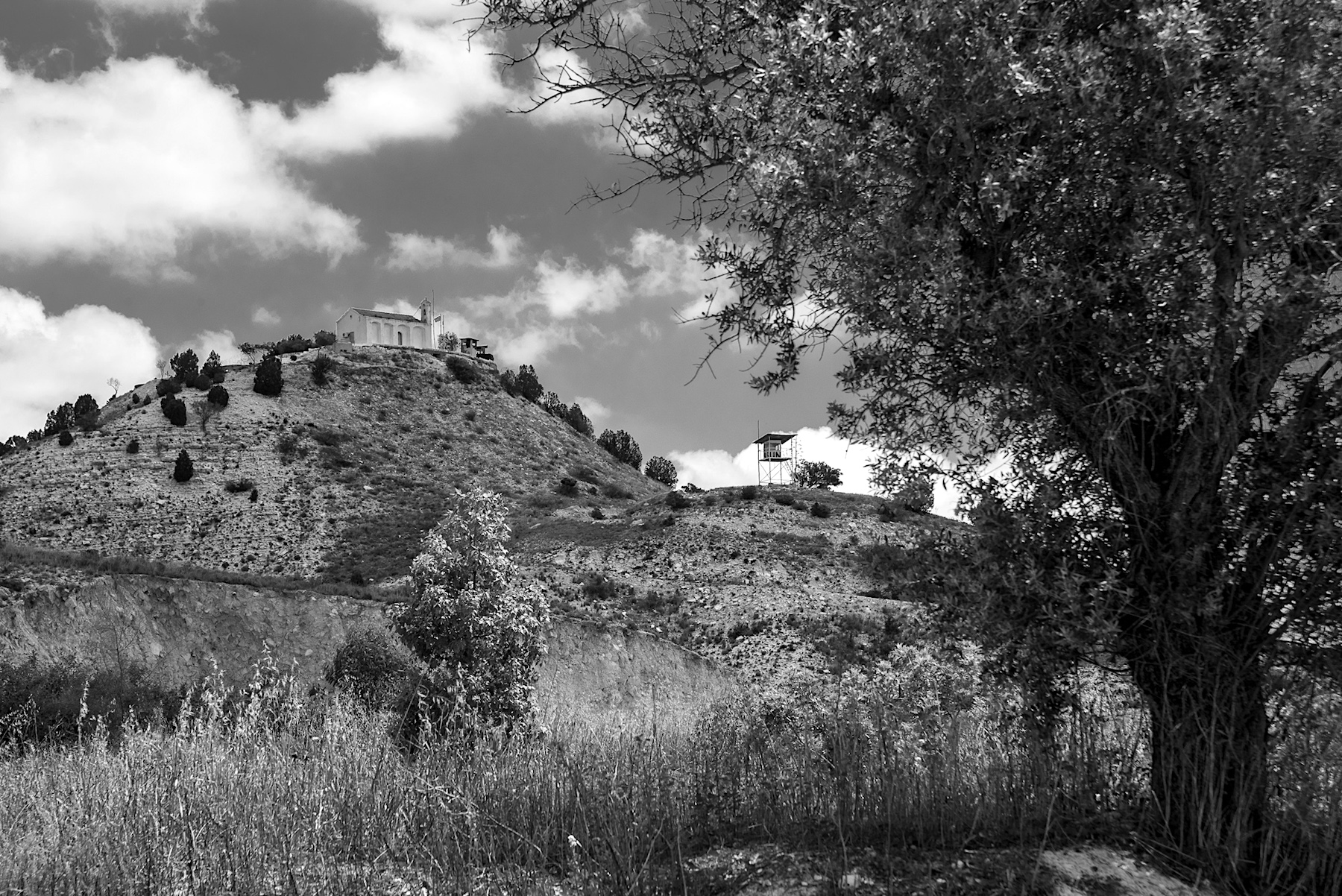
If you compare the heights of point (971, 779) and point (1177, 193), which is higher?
point (1177, 193)

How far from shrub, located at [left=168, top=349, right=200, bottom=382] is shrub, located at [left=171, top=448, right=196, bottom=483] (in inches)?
664

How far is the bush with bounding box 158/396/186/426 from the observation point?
70250mm

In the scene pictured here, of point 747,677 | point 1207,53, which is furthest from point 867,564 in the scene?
point 747,677

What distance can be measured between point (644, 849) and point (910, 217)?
458 centimetres

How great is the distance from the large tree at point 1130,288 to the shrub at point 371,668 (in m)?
14.1

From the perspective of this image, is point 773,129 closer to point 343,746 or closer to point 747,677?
point 343,746

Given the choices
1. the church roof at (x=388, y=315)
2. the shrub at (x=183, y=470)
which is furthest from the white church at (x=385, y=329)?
the shrub at (x=183, y=470)

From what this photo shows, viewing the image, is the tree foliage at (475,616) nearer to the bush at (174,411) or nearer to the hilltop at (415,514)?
the hilltop at (415,514)

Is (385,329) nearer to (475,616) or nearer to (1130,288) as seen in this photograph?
(475,616)

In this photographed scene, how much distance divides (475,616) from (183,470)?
5571cm

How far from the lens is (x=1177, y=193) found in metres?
6.07

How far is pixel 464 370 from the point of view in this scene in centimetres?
9525

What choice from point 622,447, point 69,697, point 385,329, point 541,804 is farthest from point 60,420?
point 541,804

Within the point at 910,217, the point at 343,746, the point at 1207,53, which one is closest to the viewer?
the point at 1207,53
